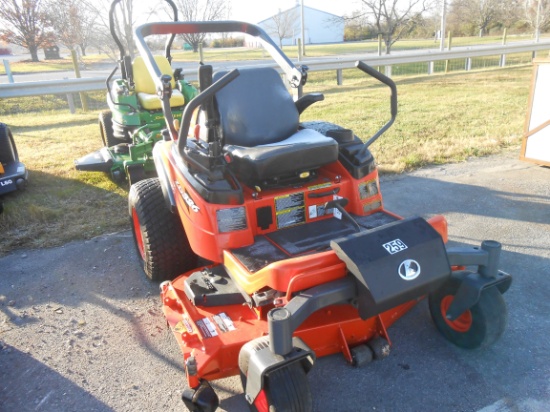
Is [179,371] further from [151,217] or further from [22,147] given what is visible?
[22,147]

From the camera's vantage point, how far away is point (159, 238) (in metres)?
3.28

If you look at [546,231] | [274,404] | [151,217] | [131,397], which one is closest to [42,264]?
[151,217]

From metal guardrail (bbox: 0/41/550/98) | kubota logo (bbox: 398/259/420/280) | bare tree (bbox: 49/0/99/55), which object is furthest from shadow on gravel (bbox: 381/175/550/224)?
bare tree (bbox: 49/0/99/55)

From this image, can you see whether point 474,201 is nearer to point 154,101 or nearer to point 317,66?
point 154,101

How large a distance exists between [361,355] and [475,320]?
643 mm

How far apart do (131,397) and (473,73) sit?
1475cm

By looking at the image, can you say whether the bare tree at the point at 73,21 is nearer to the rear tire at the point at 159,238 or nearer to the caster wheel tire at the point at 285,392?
the rear tire at the point at 159,238

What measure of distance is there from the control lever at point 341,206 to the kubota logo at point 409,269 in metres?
0.64

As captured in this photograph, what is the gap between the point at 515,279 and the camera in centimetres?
338

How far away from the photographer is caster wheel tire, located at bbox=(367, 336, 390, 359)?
2.58 meters

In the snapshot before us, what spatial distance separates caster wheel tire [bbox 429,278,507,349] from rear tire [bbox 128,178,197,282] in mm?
1710

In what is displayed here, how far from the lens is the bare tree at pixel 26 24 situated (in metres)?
23.9

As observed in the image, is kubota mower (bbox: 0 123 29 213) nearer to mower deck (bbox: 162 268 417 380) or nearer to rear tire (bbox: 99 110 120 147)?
rear tire (bbox: 99 110 120 147)

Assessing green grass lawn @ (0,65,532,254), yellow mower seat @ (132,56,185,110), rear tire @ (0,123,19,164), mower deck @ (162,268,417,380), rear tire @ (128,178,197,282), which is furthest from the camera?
yellow mower seat @ (132,56,185,110)
